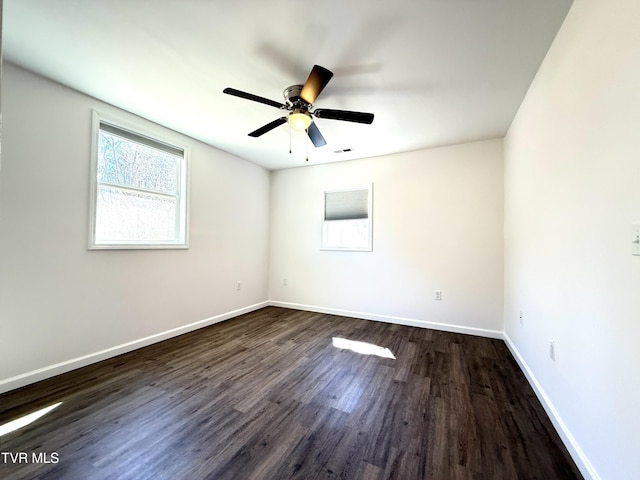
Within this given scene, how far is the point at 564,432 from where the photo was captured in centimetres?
161

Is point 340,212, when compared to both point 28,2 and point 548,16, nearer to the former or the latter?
point 548,16

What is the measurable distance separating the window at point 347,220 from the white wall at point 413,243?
12 cm

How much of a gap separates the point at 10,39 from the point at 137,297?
7.54ft

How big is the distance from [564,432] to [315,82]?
278 cm

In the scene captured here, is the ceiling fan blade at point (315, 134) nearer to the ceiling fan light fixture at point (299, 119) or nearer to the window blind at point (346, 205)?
the ceiling fan light fixture at point (299, 119)

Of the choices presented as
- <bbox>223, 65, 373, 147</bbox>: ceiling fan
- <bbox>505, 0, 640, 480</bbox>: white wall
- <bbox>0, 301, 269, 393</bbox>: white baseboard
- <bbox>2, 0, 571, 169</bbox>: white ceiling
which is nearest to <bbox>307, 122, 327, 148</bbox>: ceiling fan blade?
<bbox>223, 65, 373, 147</bbox>: ceiling fan

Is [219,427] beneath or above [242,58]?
beneath

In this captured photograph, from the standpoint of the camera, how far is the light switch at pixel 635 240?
106 cm

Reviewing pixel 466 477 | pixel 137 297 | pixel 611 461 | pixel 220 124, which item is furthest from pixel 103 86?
pixel 611 461

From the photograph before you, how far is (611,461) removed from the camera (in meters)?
1.18

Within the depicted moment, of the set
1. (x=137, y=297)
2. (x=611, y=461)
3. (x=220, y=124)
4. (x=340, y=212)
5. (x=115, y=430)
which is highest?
(x=220, y=124)

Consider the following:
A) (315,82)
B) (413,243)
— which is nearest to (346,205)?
(413,243)

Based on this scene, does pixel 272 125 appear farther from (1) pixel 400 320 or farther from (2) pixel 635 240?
(1) pixel 400 320

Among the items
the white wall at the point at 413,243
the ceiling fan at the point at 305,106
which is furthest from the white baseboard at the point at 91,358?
the ceiling fan at the point at 305,106
